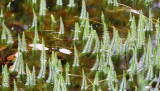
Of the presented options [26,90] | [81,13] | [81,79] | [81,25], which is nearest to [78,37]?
[81,25]

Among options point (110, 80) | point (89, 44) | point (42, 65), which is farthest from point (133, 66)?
point (42, 65)

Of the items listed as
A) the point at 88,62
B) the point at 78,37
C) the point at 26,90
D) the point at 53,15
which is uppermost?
the point at 53,15

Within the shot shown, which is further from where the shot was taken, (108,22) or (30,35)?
(108,22)

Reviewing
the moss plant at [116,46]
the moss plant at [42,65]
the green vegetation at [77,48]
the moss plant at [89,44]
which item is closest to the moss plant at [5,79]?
the green vegetation at [77,48]

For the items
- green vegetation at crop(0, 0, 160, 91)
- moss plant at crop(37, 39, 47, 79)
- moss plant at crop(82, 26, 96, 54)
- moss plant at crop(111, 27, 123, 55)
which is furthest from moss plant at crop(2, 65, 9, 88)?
moss plant at crop(111, 27, 123, 55)

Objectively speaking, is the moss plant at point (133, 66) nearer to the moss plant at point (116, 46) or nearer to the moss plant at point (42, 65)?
the moss plant at point (116, 46)

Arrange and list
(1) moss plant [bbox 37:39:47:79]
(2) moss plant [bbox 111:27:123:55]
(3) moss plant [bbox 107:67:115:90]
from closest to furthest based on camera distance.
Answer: (3) moss plant [bbox 107:67:115:90] < (1) moss plant [bbox 37:39:47:79] < (2) moss plant [bbox 111:27:123:55]

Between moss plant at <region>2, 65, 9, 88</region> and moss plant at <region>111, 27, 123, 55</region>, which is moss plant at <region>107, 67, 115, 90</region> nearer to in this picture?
moss plant at <region>111, 27, 123, 55</region>

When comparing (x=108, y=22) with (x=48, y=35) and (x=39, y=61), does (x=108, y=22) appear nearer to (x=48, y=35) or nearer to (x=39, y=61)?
(x=48, y=35)

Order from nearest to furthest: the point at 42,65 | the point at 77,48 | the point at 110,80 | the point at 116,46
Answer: the point at 110,80, the point at 42,65, the point at 116,46, the point at 77,48

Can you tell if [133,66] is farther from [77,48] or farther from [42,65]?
[42,65]

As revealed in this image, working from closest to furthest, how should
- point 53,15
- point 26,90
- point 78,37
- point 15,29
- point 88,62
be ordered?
point 26,90
point 88,62
point 78,37
point 15,29
point 53,15
